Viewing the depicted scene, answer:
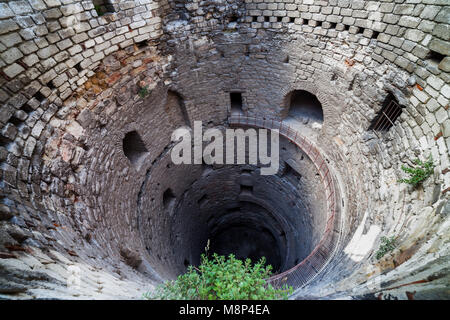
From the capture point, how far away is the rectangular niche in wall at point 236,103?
7.77 meters

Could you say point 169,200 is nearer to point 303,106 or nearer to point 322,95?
point 303,106

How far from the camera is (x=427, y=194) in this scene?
3.56 meters

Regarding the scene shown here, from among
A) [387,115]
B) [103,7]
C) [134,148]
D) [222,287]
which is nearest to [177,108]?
[134,148]

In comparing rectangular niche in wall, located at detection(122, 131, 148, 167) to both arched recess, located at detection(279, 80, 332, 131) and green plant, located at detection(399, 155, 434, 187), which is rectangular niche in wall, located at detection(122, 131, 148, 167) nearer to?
arched recess, located at detection(279, 80, 332, 131)

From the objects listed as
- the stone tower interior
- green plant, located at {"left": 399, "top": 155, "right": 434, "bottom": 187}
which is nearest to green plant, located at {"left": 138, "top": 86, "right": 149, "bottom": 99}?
the stone tower interior

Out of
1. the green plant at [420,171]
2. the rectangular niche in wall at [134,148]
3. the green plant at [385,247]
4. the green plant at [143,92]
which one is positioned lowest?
the green plant at [385,247]

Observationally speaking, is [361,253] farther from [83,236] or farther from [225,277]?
[83,236]

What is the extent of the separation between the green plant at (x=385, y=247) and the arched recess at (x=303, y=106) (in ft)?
14.4

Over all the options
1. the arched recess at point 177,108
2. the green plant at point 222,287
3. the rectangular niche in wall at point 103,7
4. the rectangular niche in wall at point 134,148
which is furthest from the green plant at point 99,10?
the green plant at point 222,287

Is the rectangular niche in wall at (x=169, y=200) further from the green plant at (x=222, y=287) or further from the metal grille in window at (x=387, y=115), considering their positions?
the metal grille in window at (x=387, y=115)

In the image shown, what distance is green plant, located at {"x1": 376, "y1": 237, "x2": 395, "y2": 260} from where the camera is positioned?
3316 millimetres

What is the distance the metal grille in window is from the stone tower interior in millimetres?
28

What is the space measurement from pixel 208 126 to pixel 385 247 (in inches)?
220

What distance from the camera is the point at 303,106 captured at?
7.62 metres
